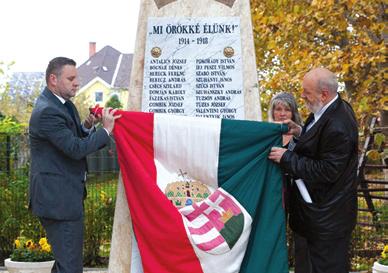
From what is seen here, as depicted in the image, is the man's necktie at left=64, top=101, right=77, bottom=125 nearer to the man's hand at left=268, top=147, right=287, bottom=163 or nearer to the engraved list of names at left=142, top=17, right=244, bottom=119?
the engraved list of names at left=142, top=17, right=244, bottom=119

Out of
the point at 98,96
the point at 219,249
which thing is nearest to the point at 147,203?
the point at 219,249

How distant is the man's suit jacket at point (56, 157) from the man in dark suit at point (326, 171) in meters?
1.53

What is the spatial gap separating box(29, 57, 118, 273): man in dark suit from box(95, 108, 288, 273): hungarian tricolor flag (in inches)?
15.9

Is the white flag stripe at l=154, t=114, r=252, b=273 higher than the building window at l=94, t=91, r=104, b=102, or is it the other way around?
the building window at l=94, t=91, r=104, b=102

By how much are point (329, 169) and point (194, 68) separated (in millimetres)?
1613

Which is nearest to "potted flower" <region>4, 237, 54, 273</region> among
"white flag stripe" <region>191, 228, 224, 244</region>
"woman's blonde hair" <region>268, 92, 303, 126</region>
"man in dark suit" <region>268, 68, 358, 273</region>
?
"white flag stripe" <region>191, 228, 224, 244</region>

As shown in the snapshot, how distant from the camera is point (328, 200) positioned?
5258 millimetres

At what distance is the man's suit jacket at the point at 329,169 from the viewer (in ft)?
16.9

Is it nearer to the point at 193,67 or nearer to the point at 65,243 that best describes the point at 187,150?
the point at 193,67

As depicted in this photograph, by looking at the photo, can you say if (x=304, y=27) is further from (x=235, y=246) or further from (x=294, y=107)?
(x=235, y=246)

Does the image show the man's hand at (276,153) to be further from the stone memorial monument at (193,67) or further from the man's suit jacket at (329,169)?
the stone memorial monument at (193,67)

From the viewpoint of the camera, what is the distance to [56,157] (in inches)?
216

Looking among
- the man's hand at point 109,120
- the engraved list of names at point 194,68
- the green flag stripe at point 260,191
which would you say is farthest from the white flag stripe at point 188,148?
the engraved list of names at point 194,68

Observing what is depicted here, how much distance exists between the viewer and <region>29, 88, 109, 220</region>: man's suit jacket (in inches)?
213
